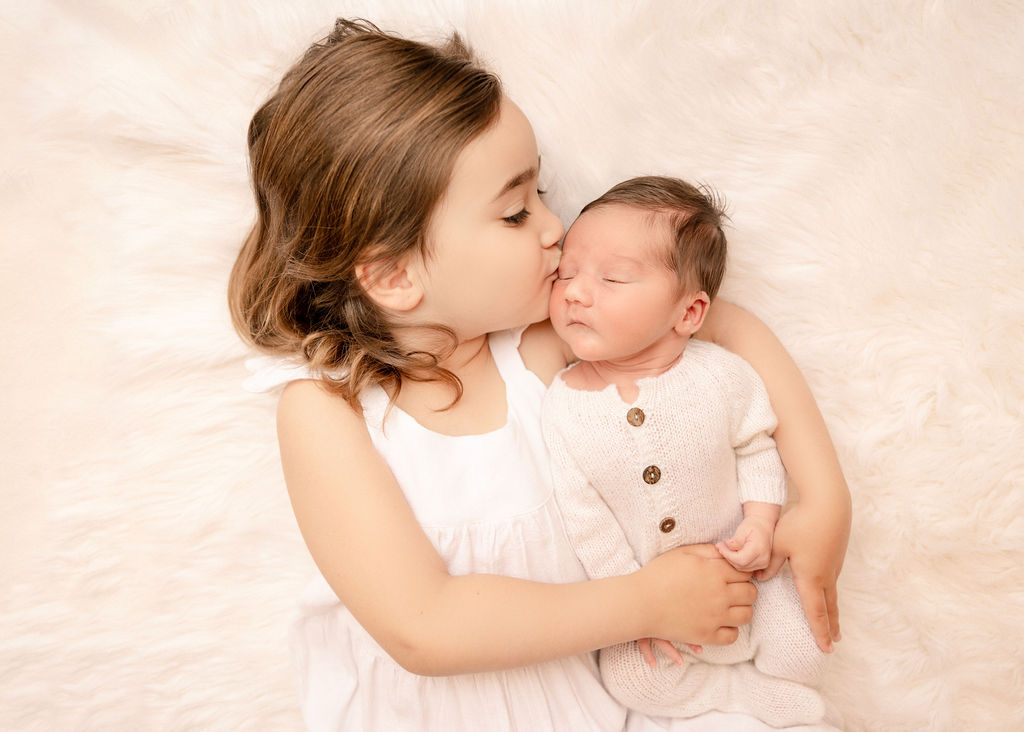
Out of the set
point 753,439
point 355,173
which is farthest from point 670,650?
point 355,173

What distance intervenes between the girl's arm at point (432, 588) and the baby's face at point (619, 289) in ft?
1.14

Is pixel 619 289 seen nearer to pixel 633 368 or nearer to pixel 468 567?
pixel 633 368

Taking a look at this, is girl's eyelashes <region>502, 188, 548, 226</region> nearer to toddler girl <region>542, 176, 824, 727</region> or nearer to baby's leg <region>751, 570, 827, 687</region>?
toddler girl <region>542, 176, 824, 727</region>

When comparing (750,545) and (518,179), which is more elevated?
(518,179)

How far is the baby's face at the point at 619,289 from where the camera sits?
1239 millimetres

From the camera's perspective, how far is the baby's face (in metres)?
1.24

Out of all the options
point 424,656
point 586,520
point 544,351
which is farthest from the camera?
point 544,351

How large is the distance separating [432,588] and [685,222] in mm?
653

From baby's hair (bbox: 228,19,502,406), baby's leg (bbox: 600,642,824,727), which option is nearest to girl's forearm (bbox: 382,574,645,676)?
baby's leg (bbox: 600,642,824,727)

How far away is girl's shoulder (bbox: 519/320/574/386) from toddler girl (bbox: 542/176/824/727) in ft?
0.23

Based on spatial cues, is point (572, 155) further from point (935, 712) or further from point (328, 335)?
point (935, 712)

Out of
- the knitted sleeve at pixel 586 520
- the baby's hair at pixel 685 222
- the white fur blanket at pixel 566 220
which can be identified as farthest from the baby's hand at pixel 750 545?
the baby's hair at pixel 685 222

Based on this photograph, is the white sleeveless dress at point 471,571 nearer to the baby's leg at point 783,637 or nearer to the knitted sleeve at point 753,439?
the baby's leg at point 783,637

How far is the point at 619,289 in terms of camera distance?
1.25 meters
